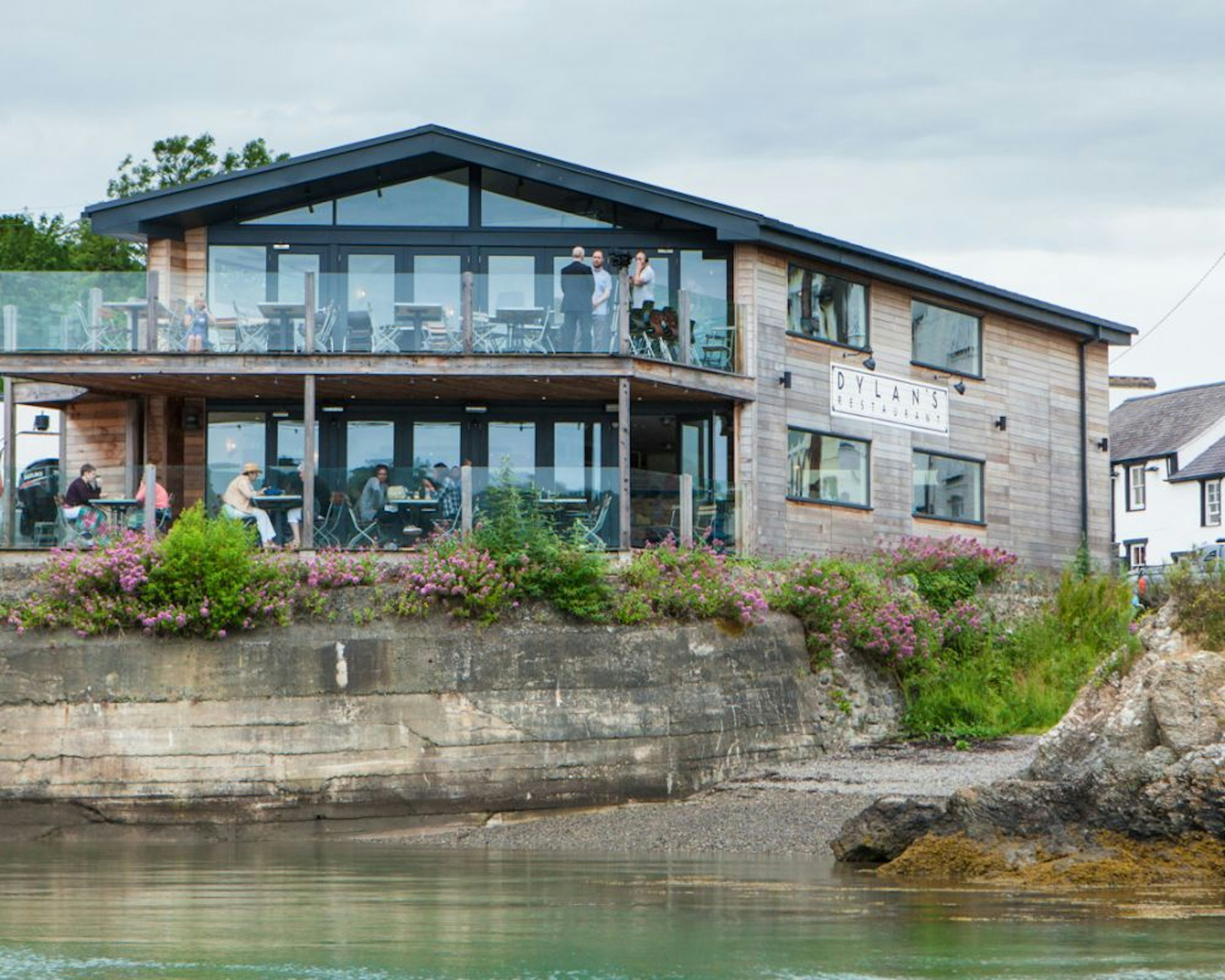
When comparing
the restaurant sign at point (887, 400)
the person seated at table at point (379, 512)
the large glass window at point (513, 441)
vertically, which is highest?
the restaurant sign at point (887, 400)

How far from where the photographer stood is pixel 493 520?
27.3 meters

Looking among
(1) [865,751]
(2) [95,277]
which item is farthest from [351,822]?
(2) [95,277]

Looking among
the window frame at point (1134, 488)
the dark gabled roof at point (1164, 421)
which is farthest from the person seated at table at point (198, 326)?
the window frame at point (1134, 488)

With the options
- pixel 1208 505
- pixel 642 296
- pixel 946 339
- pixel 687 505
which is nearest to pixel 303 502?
pixel 687 505

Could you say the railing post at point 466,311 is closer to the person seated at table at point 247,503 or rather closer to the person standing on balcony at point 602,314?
the person standing on balcony at point 602,314

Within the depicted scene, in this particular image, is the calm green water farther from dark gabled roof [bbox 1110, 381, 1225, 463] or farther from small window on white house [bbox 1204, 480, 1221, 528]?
dark gabled roof [bbox 1110, 381, 1225, 463]

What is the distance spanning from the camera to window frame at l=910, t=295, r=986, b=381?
35094 millimetres

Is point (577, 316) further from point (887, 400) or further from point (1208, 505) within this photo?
point (1208, 505)

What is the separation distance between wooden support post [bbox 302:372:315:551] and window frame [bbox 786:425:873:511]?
26.1 feet

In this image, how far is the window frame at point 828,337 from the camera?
108 feet

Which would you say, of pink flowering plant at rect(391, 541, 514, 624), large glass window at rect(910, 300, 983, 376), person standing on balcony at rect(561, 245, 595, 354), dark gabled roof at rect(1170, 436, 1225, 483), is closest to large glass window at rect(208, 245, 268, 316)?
person standing on balcony at rect(561, 245, 595, 354)

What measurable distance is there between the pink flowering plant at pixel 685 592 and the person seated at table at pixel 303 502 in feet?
14.2

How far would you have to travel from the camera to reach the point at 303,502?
92.8ft

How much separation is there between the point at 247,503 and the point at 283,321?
9.16 ft
